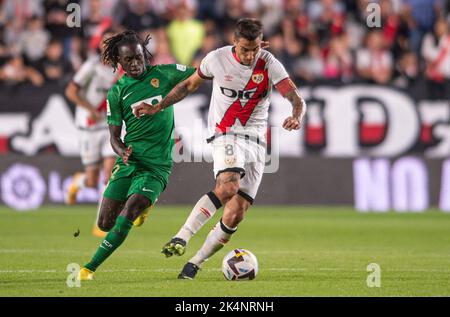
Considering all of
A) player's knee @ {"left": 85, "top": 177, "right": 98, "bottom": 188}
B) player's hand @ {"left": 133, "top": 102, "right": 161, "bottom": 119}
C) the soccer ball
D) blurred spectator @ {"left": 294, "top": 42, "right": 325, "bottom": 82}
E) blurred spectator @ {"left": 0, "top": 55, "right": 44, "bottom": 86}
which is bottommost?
the soccer ball

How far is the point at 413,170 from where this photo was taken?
58.7 feet

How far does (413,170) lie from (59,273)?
9.29 meters

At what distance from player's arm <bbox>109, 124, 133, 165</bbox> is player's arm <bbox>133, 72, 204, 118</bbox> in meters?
0.26

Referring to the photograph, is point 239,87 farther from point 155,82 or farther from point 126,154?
point 126,154

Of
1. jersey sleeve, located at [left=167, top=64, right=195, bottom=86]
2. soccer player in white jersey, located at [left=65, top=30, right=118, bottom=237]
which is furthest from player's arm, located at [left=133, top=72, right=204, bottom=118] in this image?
soccer player in white jersey, located at [left=65, top=30, right=118, bottom=237]

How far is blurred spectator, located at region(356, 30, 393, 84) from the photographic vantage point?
1888 cm

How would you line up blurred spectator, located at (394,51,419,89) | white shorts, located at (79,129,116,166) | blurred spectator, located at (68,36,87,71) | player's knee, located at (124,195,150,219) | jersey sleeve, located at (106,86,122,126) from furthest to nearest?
blurred spectator, located at (394,51,419,89) < blurred spectator, located at (68,36,87,71) < white shorts, located at (79,129,116,166) < jersey sleeve, located at (106,86,122,126) < player's knee, located at (124,195,150,219)

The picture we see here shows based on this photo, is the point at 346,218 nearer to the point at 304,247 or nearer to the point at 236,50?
the point at 304,247

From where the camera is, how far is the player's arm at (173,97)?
9.65m

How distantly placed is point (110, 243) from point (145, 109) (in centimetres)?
122

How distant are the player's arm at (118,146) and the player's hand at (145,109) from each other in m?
0.26

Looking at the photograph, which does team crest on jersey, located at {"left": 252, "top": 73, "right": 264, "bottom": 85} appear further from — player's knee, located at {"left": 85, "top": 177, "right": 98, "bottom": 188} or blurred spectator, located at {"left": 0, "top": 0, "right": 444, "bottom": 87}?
blurred spectator, located at {"left": 0, "top": 0, "right": 444, "bottom": 87}

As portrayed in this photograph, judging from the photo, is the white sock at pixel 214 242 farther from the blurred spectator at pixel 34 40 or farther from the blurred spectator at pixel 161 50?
the blurred spectator at pixel 34 40
